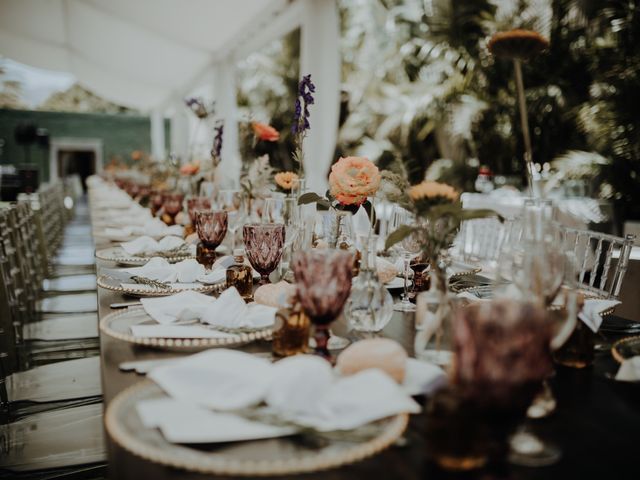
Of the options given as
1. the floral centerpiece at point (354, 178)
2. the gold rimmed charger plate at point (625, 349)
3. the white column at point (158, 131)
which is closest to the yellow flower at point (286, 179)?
the floral centerpiece at point (354, 178)

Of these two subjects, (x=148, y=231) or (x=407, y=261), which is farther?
(x=148, y=231)

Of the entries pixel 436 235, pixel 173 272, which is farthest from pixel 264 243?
pixel 436 235

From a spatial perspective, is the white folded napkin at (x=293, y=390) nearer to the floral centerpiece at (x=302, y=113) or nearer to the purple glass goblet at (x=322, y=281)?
the purple glass goblet at (x=322, y=281)

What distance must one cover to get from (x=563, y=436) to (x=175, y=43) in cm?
761

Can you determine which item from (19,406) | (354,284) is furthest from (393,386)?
(19,406)

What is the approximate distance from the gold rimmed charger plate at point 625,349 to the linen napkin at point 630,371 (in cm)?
2

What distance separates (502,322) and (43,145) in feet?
56.6

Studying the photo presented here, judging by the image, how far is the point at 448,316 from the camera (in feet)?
3.15

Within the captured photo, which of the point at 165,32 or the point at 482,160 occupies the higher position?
the point at 165,32

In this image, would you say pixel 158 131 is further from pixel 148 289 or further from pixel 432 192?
pixel 432 192

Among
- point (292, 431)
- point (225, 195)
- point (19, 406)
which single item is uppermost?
point (225, 195)

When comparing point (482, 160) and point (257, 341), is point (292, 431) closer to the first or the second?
point (257, 341)

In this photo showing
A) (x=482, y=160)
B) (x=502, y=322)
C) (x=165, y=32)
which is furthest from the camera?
(x=482, y=160)

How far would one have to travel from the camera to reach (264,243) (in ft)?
4.72
